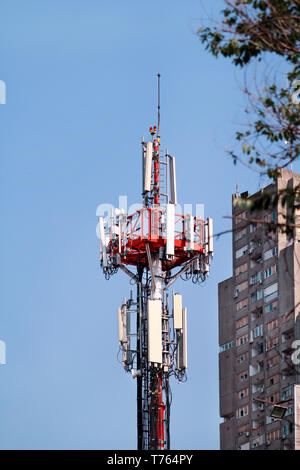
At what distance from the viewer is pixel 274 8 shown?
49062mm

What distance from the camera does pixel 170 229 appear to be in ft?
385

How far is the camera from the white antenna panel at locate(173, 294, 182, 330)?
118 meters

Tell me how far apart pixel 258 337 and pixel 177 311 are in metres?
17.0

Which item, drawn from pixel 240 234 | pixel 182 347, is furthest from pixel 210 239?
pixel 240 234

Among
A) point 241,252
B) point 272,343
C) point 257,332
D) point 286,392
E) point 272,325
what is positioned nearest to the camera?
point 286,392

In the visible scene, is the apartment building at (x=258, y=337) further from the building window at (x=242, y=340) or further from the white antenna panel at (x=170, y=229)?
Answer: the white antenna panel at (x=170, y=229)

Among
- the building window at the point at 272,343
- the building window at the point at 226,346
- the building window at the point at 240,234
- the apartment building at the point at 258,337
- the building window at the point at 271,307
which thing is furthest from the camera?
the building window at the point at 240,234

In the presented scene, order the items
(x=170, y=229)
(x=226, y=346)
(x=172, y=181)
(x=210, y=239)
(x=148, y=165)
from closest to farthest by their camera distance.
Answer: (x=170, y=229), (x=210, y=239), (x=148, y=165), (x=172, y=181), (x=226, y=346)

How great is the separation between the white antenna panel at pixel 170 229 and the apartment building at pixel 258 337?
30.9ft

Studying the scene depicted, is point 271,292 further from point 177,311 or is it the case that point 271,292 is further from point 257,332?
point 177,311

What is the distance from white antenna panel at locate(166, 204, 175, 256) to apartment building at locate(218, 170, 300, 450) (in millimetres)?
9415

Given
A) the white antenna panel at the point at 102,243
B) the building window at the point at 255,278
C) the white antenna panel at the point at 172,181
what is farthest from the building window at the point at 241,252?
the white antenna panel at the point at 102,243

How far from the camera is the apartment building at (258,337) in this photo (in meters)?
127

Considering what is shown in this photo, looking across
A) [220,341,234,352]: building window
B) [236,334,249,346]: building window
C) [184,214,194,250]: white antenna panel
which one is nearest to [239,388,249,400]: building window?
[236,334,249,346]: building window
